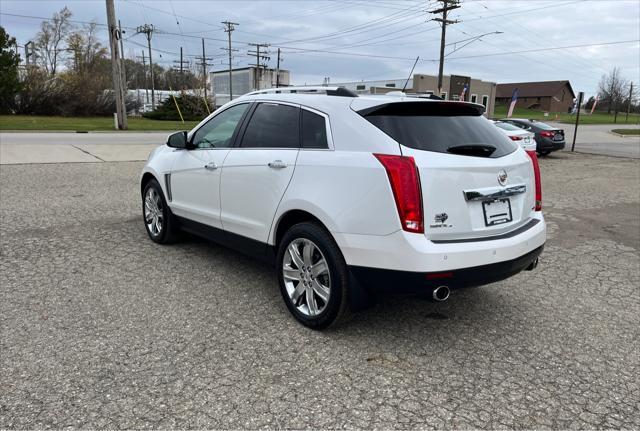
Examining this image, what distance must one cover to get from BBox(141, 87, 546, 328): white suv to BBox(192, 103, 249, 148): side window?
8.3 inches

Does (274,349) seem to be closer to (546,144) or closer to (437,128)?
(437,128)

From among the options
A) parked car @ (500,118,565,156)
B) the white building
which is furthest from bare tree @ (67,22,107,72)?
parked car @ (500,118,565,156)

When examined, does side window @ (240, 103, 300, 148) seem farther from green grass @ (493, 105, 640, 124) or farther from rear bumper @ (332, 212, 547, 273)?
green grass @ (493, 105, 640, 124)

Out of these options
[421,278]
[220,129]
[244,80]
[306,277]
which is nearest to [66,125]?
[220,129]

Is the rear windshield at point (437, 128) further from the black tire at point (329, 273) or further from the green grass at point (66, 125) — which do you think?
the green grass at point (66, 125)

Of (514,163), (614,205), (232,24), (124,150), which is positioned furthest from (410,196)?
(232,24)

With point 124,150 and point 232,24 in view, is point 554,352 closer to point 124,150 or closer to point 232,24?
point 124,150

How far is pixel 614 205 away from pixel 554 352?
7.29 metres

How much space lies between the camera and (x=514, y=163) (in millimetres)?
3605

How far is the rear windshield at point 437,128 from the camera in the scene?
329 centimetres

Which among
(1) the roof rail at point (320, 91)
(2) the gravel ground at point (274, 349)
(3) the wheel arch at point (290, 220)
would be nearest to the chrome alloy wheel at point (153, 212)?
(2) the gravel ground at point (274, 349)

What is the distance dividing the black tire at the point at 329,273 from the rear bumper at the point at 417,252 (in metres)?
0.08

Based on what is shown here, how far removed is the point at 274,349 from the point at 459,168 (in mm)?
1707

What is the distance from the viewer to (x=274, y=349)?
3.37m
